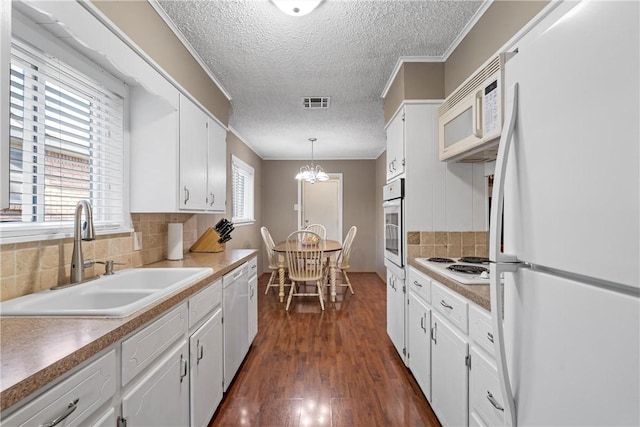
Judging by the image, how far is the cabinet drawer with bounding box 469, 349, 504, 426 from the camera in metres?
1.08

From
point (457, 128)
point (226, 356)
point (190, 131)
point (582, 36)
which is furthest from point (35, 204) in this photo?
point (457, 128)

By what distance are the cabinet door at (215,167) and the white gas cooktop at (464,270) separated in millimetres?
1781

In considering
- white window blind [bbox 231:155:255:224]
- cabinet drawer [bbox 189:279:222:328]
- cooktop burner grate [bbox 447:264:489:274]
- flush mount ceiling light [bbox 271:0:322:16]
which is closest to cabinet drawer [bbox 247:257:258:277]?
cabinet drawer [bbox 189:279:222:328]

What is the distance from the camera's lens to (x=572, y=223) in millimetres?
562

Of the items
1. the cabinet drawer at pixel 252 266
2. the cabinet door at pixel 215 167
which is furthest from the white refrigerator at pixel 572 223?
the cabinet door at pixel 215 167

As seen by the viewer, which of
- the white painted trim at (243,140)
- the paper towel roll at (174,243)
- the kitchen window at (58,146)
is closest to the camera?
the kitchen window at (58,146)

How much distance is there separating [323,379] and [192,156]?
6.38ft

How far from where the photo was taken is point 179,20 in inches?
71.9

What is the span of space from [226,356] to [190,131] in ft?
5.25

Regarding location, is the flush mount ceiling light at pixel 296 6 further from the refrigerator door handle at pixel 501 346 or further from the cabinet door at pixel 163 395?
the cabinet door at pixel 163 395

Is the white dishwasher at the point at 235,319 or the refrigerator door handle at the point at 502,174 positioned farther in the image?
the white dishwasher at the point at 235,319

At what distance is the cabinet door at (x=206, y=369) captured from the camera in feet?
4.70

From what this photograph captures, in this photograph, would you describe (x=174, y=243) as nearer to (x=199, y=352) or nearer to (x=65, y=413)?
(x=199, y=352)

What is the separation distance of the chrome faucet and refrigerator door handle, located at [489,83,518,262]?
5.27ft
